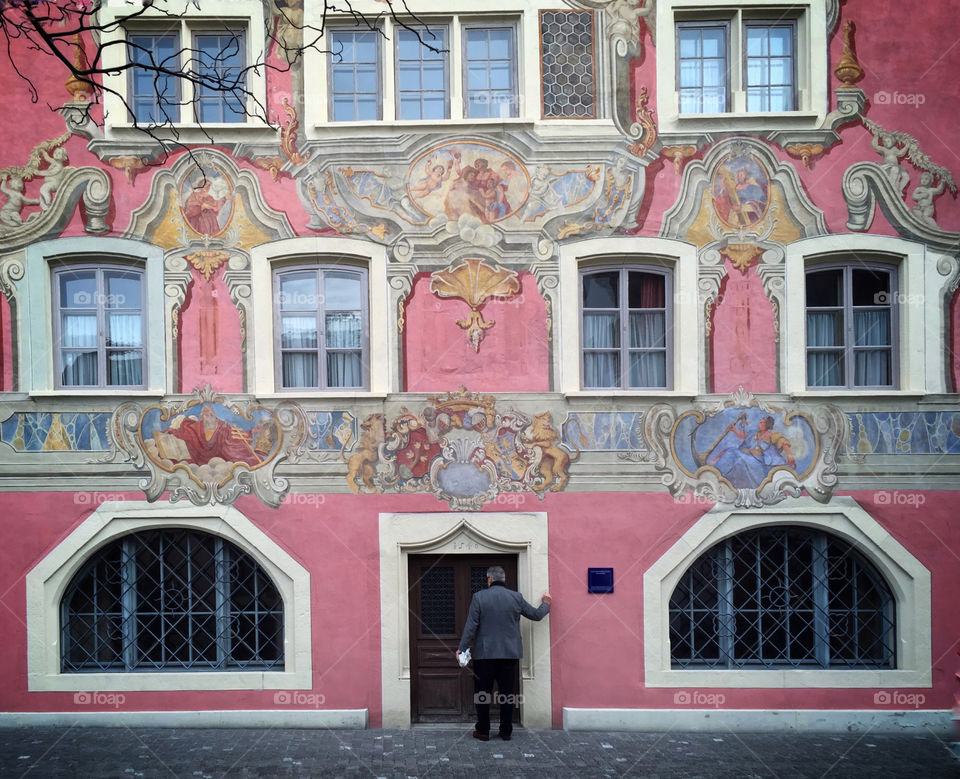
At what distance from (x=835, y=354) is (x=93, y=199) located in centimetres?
870

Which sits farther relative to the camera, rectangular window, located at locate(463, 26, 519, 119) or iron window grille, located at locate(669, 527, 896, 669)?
rectangular window, located at locate(463, 26, 519, 119)

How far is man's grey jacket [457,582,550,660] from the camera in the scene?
9320mm

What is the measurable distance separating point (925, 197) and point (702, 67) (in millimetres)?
2941

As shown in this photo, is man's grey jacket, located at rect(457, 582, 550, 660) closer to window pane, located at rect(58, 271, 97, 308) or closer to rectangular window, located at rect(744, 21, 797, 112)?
window pane, located at rect(58, 271, 97, 308)

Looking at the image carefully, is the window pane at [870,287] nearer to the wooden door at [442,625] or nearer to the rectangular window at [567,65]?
the rectangular window at [567,65]

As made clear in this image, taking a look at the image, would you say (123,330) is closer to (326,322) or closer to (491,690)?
(326,322)

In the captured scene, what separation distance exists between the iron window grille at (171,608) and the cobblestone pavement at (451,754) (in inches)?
31.4

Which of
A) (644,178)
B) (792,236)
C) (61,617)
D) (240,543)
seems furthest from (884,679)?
(61,617)

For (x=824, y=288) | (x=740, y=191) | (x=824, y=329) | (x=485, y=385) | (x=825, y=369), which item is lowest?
(x=485, y=385)

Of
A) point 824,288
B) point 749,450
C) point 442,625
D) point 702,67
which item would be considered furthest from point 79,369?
point 824,288

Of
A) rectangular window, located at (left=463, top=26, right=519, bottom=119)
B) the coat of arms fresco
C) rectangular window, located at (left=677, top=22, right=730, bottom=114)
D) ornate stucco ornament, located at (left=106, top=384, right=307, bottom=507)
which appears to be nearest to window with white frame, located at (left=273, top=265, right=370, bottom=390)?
ornate stucco ornament, located at (left=106, top=384, right=307, bottom=507)

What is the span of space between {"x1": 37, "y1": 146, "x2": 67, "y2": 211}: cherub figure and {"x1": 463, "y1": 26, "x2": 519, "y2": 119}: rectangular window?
15.4ft

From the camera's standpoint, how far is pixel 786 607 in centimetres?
1000

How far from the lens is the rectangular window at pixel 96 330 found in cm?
1007
